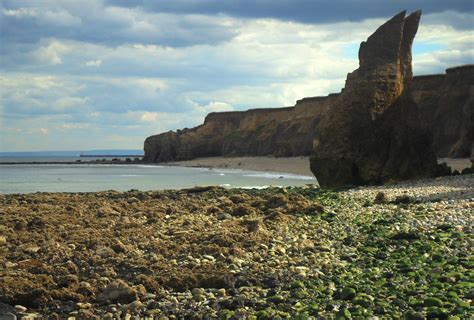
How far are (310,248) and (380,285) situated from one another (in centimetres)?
226

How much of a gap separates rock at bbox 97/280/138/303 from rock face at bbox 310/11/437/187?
49.3ft

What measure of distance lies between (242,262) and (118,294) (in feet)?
7.23

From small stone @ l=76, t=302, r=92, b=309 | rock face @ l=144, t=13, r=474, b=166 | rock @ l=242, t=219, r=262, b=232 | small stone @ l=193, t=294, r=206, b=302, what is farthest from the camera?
rock face @ l=144, t=13, r=474, b=166

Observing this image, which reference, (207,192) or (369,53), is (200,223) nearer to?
(207,192)

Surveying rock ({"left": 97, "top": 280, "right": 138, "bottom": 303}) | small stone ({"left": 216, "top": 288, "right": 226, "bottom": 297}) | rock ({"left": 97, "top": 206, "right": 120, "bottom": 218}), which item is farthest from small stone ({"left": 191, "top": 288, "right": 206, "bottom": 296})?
rock ({"left": 97, "top": 206, "right": 120, "bottom": 218})

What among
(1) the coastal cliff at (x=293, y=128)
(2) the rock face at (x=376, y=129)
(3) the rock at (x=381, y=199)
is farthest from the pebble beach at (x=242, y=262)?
(1) the coastal cliff at (x=293, y=128)

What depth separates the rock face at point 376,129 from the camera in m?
21.7

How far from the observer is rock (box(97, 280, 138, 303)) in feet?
25.1

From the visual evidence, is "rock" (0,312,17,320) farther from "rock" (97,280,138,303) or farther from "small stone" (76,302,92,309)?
"rock" (97,280,138,303)

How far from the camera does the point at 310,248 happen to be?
1009cm

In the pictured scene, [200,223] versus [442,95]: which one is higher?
[442,95]

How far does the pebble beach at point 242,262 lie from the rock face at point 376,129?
6942 millimetres

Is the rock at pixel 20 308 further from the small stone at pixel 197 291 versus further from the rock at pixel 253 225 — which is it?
the rock at pixel 253 225

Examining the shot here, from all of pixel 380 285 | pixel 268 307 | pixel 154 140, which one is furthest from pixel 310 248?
pixel 154 140
